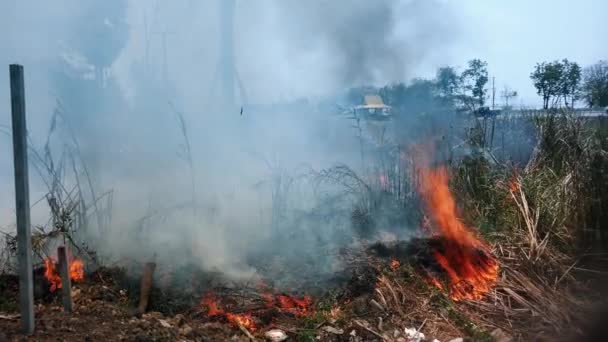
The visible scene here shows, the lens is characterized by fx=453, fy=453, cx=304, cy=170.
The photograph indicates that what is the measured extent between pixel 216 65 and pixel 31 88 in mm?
3845

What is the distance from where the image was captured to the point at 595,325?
5.69ft

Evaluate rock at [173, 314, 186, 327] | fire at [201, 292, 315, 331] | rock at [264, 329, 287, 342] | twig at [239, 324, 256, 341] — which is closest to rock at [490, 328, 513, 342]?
fire at [201, 292, 315, 331]

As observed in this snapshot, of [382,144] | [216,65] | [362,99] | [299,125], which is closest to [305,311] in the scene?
[382,144]

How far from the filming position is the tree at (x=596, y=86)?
12961 mm

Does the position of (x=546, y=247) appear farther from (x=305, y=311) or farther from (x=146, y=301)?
(x=146, y=301)

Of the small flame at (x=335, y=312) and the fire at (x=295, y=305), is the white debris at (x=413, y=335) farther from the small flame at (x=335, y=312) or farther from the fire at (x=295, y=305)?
the fire at (x=295, y=305)

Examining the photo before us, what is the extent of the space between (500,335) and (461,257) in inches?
49.7

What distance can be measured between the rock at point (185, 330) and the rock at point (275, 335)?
643mm

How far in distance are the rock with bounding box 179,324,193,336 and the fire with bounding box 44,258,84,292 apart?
1.37 metres

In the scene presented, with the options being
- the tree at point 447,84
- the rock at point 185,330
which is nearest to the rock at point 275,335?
the rock at point 185,330

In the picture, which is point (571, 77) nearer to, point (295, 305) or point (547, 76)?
point (547, 76)

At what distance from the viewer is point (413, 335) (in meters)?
3.93

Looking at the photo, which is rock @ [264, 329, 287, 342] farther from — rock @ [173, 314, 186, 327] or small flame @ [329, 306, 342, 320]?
rock @ [173, 314, 186, 327]

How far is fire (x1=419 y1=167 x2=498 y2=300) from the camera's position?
4719 millimetres
